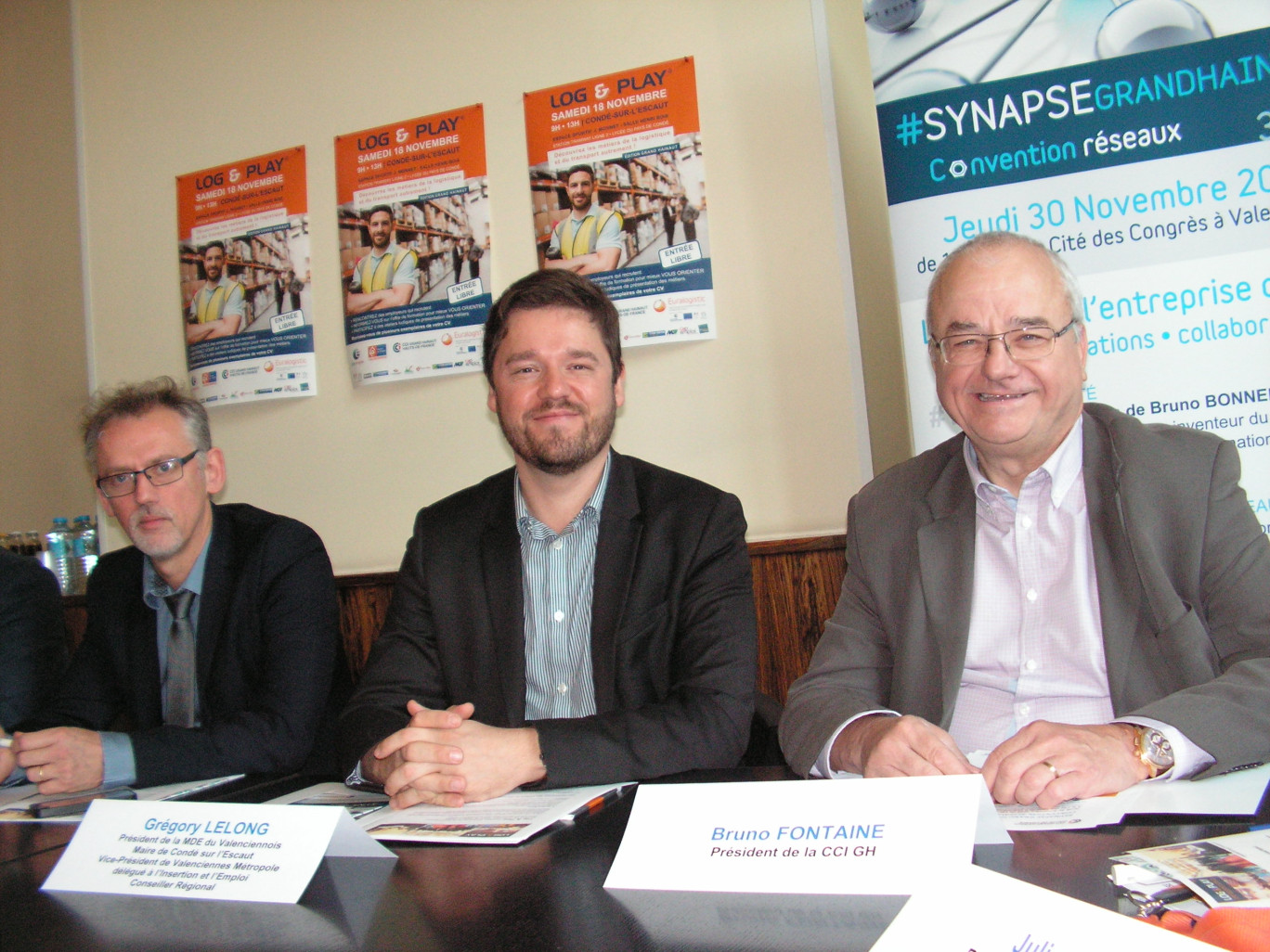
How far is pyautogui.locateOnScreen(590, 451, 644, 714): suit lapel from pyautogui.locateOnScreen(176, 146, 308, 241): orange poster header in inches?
77.5

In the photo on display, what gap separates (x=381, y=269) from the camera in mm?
3188

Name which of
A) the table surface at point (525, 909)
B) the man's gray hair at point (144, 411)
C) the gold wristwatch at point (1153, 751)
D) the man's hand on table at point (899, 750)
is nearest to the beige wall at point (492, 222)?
the man's gray hair at point (144, 411)

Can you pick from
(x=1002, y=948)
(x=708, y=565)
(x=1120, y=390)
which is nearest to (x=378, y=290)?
Result: (x=708, y=565)

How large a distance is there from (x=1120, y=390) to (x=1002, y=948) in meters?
1.86

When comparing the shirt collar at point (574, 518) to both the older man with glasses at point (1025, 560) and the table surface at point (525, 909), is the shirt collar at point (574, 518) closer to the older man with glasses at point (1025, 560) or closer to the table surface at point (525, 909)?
the older man with glasses at point (1025, 560)

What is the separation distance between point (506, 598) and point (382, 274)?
1635 millimetres

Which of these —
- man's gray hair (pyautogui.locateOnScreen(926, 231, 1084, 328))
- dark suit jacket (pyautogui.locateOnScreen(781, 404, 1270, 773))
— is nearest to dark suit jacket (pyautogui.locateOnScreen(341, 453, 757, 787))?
dark suit jacket (pyautogui.locateOnScreen(781, 404, 1270, 773))

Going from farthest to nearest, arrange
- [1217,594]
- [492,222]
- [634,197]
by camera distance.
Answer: [492,222] → [634,197] → [1217,594]

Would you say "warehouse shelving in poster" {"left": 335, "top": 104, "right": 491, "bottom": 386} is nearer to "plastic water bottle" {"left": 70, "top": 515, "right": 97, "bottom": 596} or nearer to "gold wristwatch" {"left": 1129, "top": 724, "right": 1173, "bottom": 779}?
"plastic water bottle" {"left": 70, "top": 515, "right": 97, "bottom": 596}

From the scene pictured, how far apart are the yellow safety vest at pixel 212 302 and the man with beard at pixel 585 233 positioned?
1.29 meters

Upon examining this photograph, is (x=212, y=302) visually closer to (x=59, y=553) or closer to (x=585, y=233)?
(x=59, y=553)

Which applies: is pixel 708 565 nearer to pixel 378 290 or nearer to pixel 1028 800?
pixel 1028 800

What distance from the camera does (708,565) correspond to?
1932 mm

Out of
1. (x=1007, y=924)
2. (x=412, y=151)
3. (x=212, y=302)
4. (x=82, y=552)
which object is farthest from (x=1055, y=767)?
(x=82, y=552)
